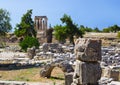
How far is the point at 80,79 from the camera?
14.0m

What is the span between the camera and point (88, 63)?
45.8ft

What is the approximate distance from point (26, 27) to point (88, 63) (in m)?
51.9

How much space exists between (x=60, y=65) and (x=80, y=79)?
9647 millimetres

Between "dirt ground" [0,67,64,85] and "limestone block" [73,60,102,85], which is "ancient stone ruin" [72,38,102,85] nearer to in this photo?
"limestone block" [73,60,102,85]

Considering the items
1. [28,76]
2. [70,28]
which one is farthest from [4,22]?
[70,28]

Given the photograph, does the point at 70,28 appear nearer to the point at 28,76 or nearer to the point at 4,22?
the point at 4,22

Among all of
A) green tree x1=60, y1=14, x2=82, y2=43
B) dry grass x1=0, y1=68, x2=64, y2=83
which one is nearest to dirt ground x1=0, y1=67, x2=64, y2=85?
dry grass x1=0, y1=68, x2=64, y2=83

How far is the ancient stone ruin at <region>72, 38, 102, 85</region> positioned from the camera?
13828mm

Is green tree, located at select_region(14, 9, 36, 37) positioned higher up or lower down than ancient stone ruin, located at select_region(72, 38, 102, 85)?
higher up

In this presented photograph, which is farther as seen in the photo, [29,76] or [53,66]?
[29,76]

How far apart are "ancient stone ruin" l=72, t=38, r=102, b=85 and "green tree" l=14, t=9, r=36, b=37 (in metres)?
51.7

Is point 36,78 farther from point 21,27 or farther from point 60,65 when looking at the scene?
point 21,27

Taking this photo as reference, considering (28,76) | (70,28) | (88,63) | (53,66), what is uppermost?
(70,28)

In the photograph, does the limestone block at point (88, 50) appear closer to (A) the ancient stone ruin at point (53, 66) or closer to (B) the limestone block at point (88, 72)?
(B) the limestone block at point (88, 72)
